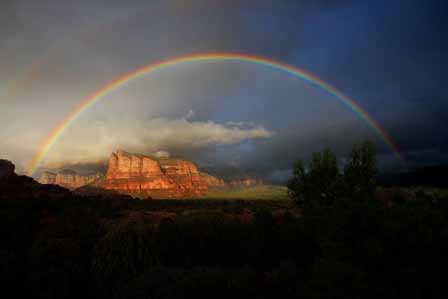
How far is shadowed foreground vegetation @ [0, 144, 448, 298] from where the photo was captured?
10398mm

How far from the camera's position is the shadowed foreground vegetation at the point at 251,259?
10.4 meters

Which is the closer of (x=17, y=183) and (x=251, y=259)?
(x=251, y=259)

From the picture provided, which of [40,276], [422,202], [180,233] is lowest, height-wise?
[40,276]

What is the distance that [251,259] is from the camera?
1562 centimetres

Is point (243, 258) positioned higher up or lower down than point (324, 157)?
lower down

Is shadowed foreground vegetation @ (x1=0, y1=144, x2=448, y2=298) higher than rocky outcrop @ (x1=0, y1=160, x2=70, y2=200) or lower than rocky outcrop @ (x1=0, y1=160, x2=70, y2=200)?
lower

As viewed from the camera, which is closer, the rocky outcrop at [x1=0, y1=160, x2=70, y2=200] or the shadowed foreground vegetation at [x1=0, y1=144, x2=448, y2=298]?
the shadowed foreground vegetation at [x1=0, y1=144, x2=448, y2=298]

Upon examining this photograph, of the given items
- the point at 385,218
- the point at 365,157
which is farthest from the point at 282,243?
the point at 365,157

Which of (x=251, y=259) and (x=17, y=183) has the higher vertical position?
(x=17, y=183)

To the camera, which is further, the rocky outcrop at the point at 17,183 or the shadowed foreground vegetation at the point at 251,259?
the rocky outcrop at the point at 17,183

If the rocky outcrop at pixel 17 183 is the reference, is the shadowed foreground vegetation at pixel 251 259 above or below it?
below

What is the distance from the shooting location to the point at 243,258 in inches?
632

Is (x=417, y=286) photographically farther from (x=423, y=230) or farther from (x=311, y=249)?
(x=311, y=249)

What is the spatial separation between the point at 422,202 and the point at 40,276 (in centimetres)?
2110
